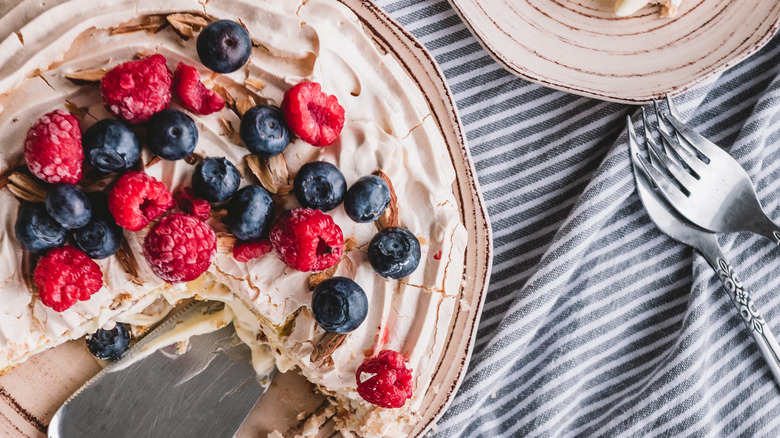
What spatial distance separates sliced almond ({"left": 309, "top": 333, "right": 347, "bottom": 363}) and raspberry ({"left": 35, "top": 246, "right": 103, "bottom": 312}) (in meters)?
0.67

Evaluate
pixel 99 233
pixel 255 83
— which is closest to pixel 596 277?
pixel 255 83

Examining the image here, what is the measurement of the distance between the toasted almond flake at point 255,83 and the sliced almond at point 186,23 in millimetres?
190

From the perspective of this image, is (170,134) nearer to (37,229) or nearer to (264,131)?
(264,131)

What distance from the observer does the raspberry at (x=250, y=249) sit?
1.89 m

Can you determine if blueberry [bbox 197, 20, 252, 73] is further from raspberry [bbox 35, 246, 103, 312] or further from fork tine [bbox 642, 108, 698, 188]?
fork tine [bbox 642, 108, 698, 188]

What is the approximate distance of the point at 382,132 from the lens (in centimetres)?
195

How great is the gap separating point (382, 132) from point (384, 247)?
344mm

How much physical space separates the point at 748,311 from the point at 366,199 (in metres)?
1.52

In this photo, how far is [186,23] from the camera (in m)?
1.81

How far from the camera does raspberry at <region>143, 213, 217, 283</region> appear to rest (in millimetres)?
1710

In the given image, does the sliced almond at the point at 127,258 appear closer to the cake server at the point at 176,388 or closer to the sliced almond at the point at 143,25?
the cake server at the point at 176,388

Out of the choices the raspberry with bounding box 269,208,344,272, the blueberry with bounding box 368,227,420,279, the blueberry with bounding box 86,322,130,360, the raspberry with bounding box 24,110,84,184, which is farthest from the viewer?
the blueberry with bounding box 86,322,130,360

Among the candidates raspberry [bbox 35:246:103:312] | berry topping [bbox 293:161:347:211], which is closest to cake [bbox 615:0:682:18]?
berry topping [bbox 293:161:347:211]

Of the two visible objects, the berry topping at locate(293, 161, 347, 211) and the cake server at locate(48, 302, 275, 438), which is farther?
the cake server at locate(48, 302, 275, 438)
